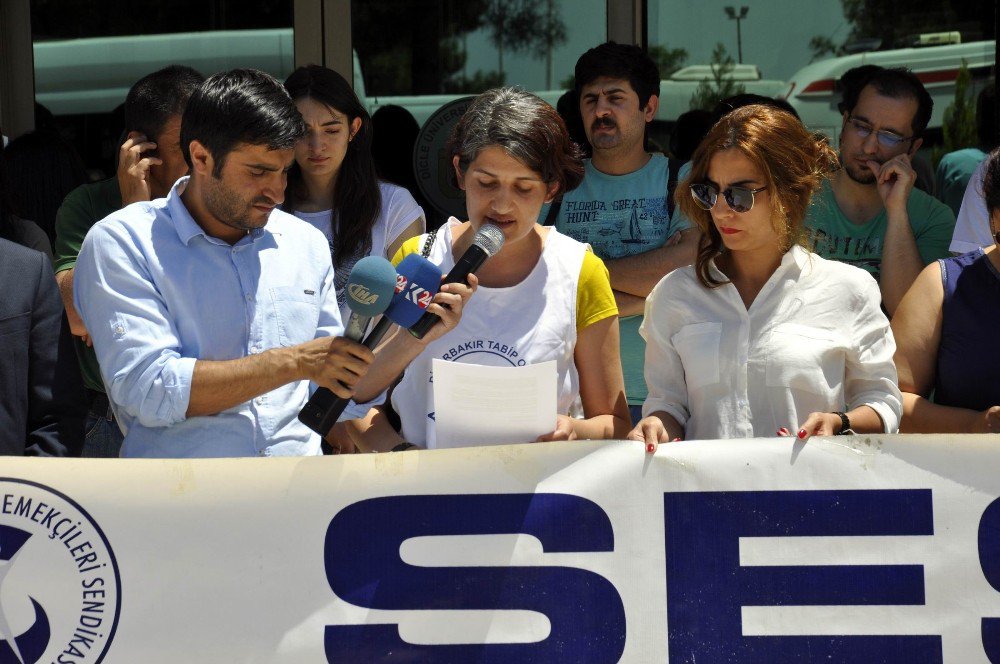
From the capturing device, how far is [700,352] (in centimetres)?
313

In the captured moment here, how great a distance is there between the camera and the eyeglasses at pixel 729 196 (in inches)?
123

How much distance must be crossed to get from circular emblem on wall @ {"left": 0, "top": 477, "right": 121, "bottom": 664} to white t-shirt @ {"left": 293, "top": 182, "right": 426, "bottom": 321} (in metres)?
1.48

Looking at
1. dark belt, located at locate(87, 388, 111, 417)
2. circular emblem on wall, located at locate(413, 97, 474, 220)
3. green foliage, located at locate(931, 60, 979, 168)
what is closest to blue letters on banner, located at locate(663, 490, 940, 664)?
dark belt, located at locate(87, 388, 111, 417)

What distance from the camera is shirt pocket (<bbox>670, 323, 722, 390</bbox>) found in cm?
312

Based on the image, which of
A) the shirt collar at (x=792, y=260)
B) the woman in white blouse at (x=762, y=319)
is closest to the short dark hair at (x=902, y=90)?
the woman in white blouse at (x=762, y=319)

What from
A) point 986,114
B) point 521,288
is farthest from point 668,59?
point 521,288

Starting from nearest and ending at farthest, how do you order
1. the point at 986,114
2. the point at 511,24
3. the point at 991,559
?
the point at 991,559
the point at 986,114
the point at 511,24

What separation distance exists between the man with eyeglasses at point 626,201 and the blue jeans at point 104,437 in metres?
1.66

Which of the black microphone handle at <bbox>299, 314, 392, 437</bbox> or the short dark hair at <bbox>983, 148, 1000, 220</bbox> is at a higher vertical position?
the short dark hair at <bbox>983, 148, 1000, 220</bbox>

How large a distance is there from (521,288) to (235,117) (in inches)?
33.3

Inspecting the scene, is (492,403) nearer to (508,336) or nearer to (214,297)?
(508,336)

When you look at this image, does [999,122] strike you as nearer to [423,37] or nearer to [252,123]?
[423,37]

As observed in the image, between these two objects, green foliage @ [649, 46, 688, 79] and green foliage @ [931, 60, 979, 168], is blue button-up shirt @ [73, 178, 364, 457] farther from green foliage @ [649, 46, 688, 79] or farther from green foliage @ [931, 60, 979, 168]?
green foliage @ [931, 60, 979, 168]

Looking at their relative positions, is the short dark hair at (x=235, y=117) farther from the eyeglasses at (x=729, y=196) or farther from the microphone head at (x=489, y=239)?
the eyeglasses at (x=729, y=196)
